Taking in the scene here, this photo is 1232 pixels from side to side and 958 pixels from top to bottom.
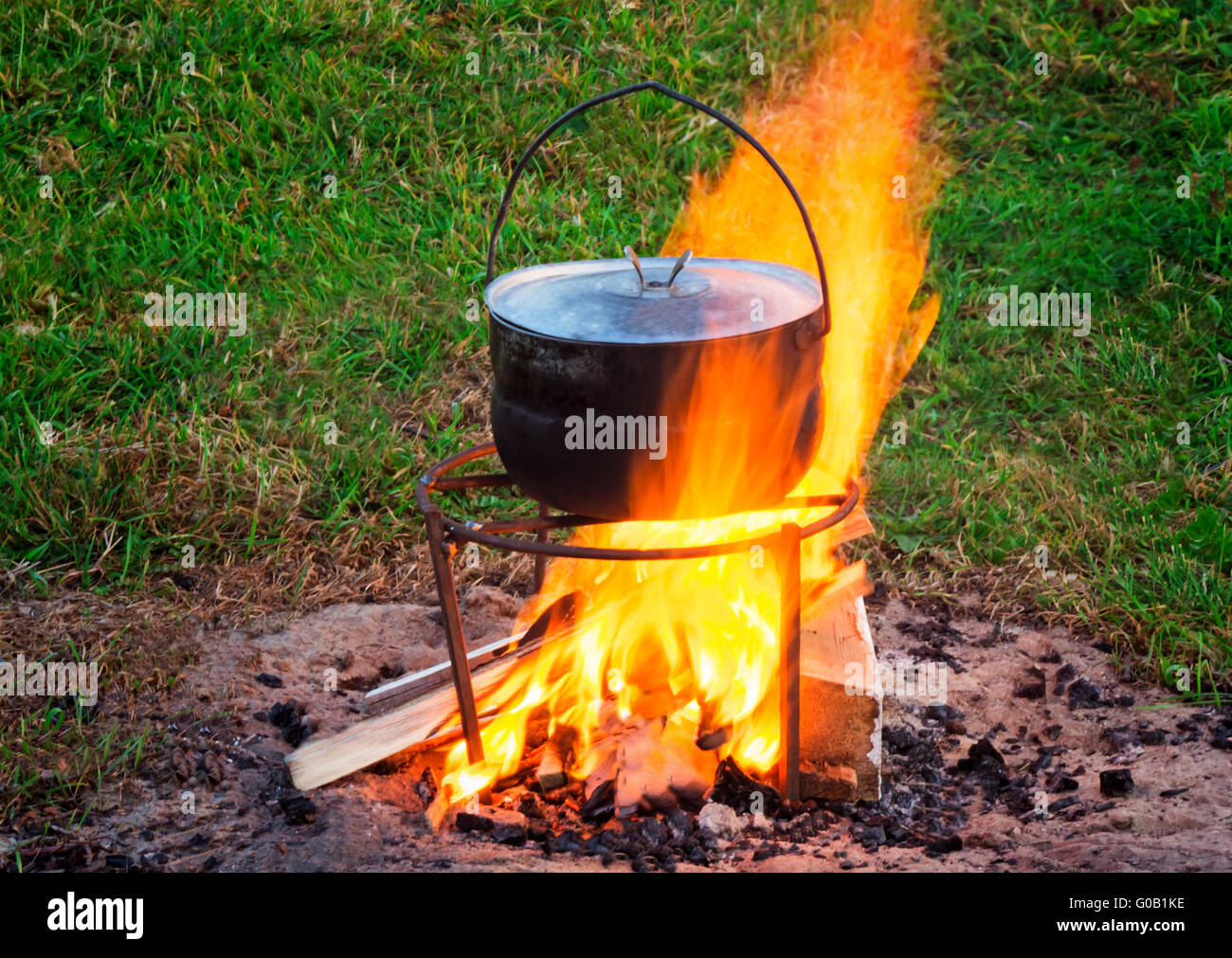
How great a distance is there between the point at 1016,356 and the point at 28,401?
4.29 m

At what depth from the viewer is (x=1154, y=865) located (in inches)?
107

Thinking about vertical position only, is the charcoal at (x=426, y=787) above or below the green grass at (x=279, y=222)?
below

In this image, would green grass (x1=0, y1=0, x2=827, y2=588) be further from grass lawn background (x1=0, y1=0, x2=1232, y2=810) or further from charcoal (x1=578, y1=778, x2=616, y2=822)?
charcoal (x1=578, y1=778, x2=616, y2=822)

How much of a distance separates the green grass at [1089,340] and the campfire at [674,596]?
2.61 feet

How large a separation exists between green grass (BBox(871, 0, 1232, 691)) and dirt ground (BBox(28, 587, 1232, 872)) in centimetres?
34

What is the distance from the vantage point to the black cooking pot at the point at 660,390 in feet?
8.84

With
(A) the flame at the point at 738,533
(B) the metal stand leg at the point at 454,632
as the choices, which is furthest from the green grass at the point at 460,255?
(B) the metal stand leg at the point at 454,632

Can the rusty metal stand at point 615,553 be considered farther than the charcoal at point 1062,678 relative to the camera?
No

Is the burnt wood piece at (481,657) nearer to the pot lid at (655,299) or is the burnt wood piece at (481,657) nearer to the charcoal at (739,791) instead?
the charcoal at (739,791)

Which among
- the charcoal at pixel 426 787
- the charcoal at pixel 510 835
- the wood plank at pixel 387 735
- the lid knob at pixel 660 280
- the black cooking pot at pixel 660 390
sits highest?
the lid knob at pixel 660 280

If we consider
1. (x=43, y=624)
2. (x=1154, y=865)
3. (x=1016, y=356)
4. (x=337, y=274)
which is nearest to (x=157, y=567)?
(x=43, y=624)

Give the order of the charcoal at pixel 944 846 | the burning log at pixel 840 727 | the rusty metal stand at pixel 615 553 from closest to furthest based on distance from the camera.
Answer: the rusty metal stand at pixel 615 553 < the charcoal at pixel 944 846 < the burning log at pixel 840 727

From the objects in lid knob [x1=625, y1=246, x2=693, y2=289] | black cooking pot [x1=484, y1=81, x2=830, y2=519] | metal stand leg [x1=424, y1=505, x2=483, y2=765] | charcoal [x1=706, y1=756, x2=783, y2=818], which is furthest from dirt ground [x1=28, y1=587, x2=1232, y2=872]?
lid knob [x1=625, y1=246, x2=693, y2=289]

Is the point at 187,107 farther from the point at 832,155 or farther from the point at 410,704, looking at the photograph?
the point at 410,704
